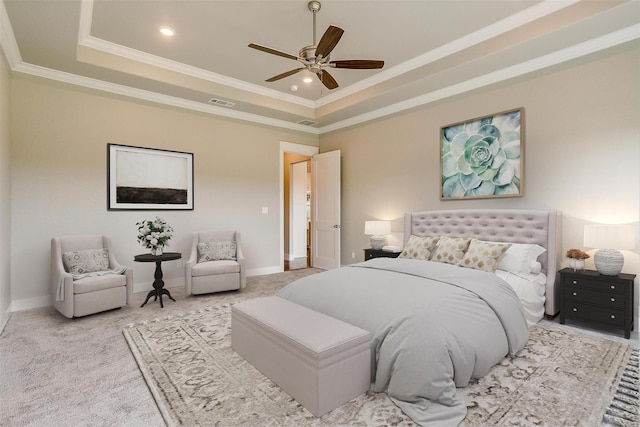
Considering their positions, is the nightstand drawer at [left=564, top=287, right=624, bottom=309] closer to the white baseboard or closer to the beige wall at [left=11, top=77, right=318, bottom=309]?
the beige wall at [left=11, top=77, right=318, bottom=309]

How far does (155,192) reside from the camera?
4801mm

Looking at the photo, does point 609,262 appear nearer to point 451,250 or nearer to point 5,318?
point 451,250

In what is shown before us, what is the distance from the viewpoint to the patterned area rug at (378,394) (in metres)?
1.78

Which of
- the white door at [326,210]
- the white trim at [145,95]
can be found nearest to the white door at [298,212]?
the white door at [326,210]

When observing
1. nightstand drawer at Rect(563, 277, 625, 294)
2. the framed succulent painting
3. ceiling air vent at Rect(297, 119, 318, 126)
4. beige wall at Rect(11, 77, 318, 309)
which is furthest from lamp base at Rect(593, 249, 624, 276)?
beige wall at Rect(11, 77, 318, 309)

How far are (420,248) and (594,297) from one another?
1.73 metres

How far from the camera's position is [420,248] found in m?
→ 4.11

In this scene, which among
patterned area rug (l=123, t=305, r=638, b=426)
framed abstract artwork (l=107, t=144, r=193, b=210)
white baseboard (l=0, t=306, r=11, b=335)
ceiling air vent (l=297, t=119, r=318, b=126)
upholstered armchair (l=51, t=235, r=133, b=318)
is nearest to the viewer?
patterned area rug (l=123, t=305, r=638, b=426)

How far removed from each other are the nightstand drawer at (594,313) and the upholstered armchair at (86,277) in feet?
15.6

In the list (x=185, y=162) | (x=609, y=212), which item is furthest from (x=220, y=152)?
(x=609, y=212)

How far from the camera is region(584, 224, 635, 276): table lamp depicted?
115 inches

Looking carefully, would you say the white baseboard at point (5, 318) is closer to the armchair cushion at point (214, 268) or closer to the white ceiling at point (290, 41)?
the armchair cushion at point (214, 268)

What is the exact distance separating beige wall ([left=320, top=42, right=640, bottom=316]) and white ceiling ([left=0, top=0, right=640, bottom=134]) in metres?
0.24

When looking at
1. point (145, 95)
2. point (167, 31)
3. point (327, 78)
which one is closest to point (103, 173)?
point (145, 95)
